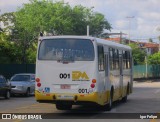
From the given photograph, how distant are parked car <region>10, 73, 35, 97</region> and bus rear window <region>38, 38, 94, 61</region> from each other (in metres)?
13.5

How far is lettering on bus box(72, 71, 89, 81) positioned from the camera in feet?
59.9

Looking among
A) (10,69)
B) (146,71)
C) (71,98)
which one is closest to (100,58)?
(71,98)

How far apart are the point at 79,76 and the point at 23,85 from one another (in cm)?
1446

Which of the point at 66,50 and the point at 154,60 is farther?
the point at 154,60

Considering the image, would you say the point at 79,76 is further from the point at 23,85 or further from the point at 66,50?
the point at 23,85

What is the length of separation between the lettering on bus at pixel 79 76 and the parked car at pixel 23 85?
14270 mm

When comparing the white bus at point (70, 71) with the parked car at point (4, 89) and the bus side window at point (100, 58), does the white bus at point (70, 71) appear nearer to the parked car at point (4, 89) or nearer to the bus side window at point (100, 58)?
the bus side window at point (100, 58)

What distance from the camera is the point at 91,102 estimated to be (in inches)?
717

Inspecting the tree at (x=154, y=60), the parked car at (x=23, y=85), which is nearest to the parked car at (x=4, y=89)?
the parked car at (x=23, y=85)

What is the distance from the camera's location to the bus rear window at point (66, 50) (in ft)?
60.8

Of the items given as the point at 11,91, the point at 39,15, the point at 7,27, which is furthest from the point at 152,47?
the point at 11,91

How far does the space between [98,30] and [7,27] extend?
28319mm

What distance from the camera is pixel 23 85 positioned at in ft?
106

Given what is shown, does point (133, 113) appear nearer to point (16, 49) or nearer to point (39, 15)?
point (16, 49)
